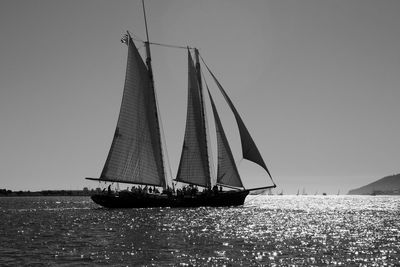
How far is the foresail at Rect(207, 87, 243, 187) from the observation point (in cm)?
9744

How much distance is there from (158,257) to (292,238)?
18.5 meters

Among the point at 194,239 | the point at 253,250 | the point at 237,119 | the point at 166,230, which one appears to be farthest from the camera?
the point at 237,119

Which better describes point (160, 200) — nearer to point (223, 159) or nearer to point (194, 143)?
point (194, 143)

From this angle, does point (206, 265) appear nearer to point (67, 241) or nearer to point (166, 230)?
point (67, 241)

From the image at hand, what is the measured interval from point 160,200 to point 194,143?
40.2 ft


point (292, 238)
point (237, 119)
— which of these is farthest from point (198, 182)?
point (292, 238)

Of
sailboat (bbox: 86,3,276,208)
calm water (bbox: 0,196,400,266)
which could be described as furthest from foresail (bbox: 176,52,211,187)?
calm water (bbox: 0,196,400,266)

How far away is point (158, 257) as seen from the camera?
131ft

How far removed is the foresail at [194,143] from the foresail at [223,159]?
98.2 inches

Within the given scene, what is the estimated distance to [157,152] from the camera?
308ft

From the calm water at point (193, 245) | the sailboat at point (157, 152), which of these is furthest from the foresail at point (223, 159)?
the calm water at point (193, 245)

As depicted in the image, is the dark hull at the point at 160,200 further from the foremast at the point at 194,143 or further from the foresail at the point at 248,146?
the foresail at the point at 248,146

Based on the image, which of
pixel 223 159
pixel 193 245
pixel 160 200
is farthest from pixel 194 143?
pixel 193 245

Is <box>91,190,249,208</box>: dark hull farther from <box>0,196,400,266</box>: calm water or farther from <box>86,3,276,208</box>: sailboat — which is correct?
<box>0,196,400,266</box>: calm water
